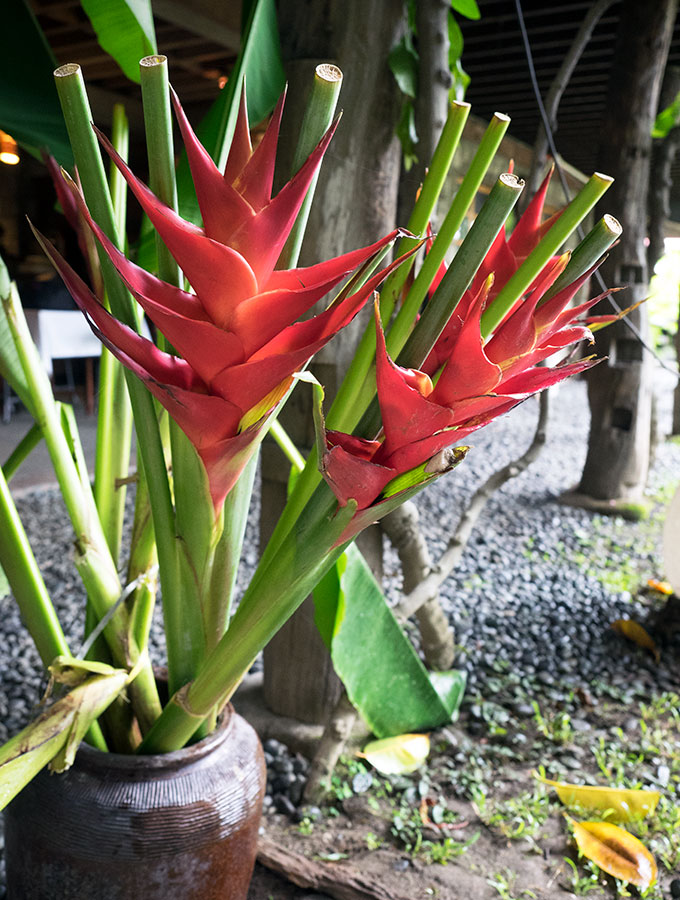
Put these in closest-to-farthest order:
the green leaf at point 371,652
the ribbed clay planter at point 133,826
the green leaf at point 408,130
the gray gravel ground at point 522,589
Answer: the ribbed clay planter at point 133,826 < the green leaf at point 371,652 < the green leaf at point 408,130 < the gray gravel ground at point 522,589

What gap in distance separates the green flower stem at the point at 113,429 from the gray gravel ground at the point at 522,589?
61 centimetres

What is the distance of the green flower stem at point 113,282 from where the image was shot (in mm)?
476

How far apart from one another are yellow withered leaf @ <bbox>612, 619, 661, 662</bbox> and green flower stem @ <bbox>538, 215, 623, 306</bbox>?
5.60ft

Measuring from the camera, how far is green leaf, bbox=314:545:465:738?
0.94 meters

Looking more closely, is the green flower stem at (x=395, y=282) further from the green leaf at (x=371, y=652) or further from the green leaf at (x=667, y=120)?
the green leaf at (x=667, y=120)

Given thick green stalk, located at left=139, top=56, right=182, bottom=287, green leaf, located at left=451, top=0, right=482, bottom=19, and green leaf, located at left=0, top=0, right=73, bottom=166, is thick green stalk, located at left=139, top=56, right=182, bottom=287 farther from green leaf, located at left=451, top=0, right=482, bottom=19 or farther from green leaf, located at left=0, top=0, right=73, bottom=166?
green leaf, located at left=451, top=0, right=482, bottom=19

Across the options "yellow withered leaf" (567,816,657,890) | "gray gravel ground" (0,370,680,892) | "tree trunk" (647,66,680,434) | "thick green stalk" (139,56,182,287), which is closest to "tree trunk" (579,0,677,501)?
"gray gravel ground" (0,370,680,892)

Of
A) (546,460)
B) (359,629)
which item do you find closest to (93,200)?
(359,629)

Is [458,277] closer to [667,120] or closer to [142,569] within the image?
[142,569]

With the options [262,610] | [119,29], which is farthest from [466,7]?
[262,610]

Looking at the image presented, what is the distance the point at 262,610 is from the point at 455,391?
0.26 m

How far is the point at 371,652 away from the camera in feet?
3.28

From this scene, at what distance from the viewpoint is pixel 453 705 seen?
1.56 metres

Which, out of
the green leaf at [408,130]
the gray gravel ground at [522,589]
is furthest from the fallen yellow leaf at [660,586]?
the green leaf at [408,130]
